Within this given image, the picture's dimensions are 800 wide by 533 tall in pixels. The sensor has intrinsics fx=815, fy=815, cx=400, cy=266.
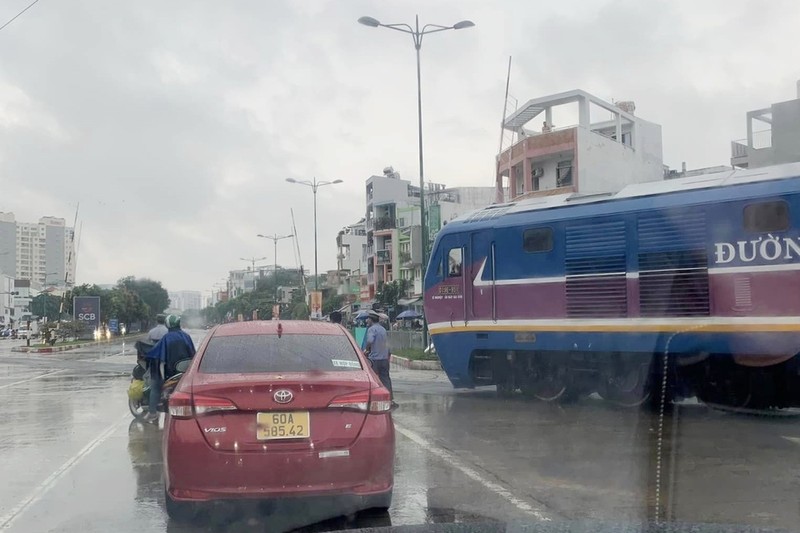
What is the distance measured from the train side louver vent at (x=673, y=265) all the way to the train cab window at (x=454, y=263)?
346 cm

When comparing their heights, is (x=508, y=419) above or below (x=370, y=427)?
below

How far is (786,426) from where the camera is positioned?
10.3m

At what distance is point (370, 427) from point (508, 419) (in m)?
6.21

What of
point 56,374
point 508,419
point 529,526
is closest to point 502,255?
point 508,419

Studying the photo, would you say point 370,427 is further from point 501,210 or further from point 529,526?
point 501,210

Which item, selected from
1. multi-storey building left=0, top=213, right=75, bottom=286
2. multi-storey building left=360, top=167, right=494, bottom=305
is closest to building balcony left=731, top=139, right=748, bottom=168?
multi-storey building left=360, top=167, right=494, bottom=305

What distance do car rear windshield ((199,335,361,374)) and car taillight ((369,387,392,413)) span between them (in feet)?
1.14

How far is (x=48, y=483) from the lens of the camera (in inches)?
290

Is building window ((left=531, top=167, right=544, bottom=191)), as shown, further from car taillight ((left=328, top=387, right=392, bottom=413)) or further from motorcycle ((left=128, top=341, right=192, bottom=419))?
car taillight ((left=328, top=387, right=392, bottom=413))

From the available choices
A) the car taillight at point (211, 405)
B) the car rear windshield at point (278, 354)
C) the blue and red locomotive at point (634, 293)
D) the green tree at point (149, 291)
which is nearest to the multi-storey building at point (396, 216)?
the green tree at point (149, 291)

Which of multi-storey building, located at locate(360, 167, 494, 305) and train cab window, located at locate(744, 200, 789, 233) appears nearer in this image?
train cab window, located at locate(744, 200, 789, 233)

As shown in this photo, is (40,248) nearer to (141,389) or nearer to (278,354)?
(141,389)

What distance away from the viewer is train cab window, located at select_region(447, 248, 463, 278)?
14008 millimetres

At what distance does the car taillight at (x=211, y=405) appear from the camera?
17.3 ft
